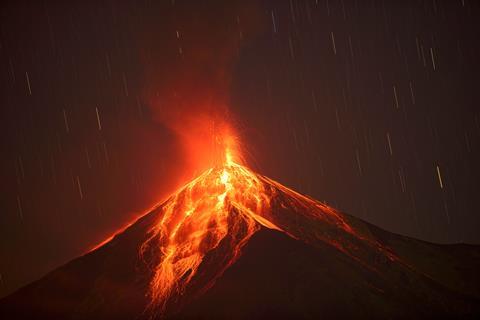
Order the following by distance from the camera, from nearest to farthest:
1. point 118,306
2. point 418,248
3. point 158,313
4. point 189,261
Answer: point 158,313 → point 118,306 → point 189,261 → point 418,248

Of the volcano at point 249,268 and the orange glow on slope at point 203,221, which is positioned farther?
the orange glow on slope at point 203,221

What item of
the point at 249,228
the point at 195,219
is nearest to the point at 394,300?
the point at 249,228

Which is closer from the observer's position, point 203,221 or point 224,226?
point 224,226

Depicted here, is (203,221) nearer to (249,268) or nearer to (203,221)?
(203,221)

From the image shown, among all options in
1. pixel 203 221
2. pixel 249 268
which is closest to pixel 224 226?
pixel 203 221

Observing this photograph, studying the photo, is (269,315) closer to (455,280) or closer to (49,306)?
(49,306)

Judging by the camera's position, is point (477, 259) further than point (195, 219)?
Yes

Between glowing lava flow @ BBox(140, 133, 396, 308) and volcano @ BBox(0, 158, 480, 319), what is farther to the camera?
glowing lava flow @ BBox(140, 133, 396, 308)

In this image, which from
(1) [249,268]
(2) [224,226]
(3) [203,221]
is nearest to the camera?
(1) [249,268]
